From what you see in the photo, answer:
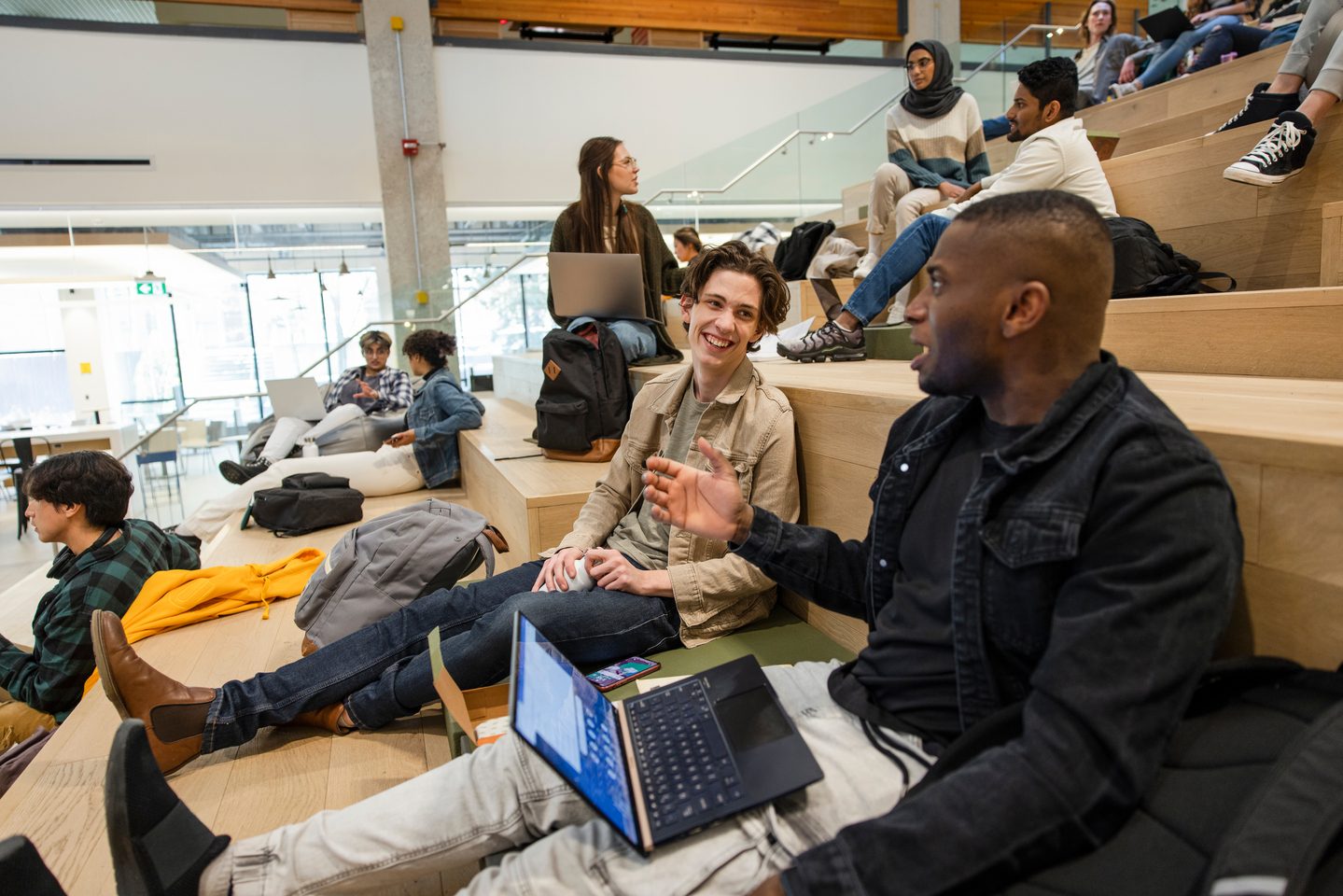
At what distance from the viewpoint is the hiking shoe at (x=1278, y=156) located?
229cm

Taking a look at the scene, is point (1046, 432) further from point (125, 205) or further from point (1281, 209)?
point (125, 205)

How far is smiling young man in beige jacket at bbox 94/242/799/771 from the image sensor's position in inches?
71.6

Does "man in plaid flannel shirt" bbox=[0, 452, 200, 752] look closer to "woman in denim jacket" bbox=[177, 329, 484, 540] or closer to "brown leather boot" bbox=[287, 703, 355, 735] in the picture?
"brown leather boot" bbox=[287, 703, 355, 735]

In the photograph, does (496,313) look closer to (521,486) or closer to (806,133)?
(806,133)

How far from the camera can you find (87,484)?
2531 millimetres

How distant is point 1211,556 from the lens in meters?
0.82

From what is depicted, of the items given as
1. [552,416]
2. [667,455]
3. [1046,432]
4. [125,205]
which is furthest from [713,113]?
[1046,432]

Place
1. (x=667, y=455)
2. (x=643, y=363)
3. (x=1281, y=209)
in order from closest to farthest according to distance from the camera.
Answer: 1. (x=667, y=455)
2. (x=1281, y=209)
3. (x=643, y=363)

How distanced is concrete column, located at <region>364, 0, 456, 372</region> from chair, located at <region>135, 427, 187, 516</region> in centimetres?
248

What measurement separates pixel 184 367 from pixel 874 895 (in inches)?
458

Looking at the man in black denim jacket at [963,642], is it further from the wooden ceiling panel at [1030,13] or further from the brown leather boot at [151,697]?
the wooden ceiling panel at [1030,13]

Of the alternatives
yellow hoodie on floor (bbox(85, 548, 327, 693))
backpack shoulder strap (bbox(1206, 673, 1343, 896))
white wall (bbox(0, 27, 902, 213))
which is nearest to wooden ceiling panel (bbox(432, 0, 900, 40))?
white wall (bbox(0, 27, 902, 213))

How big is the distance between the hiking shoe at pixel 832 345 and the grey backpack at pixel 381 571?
4.83ft

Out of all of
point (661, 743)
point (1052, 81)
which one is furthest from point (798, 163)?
point (661, 743)
